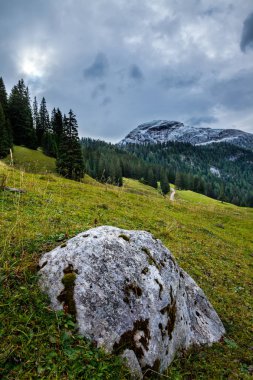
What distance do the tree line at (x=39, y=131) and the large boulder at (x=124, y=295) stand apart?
27824mm

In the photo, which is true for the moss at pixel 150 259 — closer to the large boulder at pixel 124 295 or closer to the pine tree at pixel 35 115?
the large boulder at pixel 124 295

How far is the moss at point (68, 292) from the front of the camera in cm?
366

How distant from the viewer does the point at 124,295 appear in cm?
409

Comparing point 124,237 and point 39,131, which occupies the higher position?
point 39,131

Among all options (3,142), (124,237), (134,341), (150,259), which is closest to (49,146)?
(3,142)

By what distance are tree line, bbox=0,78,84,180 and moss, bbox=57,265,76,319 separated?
28.4m

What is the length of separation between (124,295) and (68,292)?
1.01 meters

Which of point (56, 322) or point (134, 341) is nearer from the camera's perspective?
point (56, 322)

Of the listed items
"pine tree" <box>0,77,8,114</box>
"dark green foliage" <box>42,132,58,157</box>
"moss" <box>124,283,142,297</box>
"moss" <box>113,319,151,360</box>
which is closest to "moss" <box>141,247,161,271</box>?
"moss" <box>124,283,142,297</box>

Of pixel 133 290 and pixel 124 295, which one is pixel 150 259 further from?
pixel 124 295

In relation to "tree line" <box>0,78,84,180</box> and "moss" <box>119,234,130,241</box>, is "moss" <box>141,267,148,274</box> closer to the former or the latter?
"moss" <box>119,234,130,241</box>

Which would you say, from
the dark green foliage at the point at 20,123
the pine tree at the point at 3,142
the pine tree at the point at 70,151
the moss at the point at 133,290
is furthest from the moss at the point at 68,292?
the dark green foliage at the point at 20,123

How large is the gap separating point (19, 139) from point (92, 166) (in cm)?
6026

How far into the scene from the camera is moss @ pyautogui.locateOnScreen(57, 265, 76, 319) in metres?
3.66
